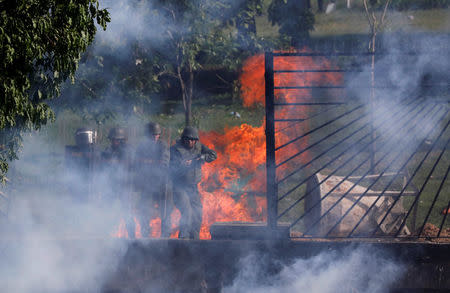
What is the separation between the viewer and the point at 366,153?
14.5 m

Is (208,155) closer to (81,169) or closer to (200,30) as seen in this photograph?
(81,169)

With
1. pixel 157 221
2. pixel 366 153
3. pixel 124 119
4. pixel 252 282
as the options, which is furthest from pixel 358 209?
pixel 366 153

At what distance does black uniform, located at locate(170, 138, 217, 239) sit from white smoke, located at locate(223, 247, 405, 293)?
2.45 meters

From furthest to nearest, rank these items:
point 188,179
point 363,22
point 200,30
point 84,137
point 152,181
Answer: point 363,22, point 200,30, point 84,137, point 152,181, point 188,179

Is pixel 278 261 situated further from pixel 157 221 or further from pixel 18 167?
pixel 18 167

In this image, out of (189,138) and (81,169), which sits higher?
(189,138)

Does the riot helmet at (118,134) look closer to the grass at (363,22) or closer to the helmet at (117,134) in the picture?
the helmet at (117,134)

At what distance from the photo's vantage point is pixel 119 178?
29.7 ft

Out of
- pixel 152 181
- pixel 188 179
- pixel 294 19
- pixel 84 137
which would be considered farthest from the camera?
pixel 294 19

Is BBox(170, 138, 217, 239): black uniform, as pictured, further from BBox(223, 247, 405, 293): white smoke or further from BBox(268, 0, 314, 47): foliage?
BBox(268, 0, 314, 47): foliage

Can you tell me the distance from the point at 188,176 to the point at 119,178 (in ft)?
4.09

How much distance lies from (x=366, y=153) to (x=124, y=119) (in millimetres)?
7232

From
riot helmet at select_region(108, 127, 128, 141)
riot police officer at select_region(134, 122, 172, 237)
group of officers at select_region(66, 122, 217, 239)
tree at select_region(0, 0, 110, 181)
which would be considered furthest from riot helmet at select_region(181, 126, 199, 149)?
tree at select_region(0, 0, 110, 181)

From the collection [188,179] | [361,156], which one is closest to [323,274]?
[188,179]
